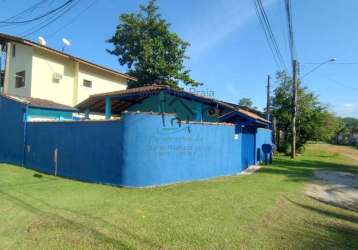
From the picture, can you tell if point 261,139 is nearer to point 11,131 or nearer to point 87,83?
point 87,83

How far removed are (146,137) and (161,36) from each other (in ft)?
77.3

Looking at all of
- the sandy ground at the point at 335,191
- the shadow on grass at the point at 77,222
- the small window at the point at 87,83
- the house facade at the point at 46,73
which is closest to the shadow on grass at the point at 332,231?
the sandy ground at the point at 335,191

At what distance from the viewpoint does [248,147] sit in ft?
51.3

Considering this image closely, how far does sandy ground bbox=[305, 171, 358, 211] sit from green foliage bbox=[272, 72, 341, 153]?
16.9 metres

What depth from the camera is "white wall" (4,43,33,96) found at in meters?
17.7

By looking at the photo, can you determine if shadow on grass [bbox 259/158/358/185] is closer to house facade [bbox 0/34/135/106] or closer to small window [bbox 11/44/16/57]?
house facade [bbox 0/34/135/106]

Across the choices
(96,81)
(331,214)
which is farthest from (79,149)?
(96,81)

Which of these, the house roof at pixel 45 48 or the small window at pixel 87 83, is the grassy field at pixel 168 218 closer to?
the house roof at pixel 45 48

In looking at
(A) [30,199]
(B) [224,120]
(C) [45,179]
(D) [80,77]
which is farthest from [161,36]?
(A) [30,199]

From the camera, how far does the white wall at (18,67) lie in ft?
58.0

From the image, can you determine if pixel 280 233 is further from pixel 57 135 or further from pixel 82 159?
pixel 57 135

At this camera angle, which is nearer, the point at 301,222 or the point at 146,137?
the point at 301,222

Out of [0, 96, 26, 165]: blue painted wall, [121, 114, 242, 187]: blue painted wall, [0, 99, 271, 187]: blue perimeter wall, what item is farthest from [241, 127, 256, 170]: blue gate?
[0, 96, 26, 165]: blue painted wall

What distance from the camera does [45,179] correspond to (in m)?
10.5
